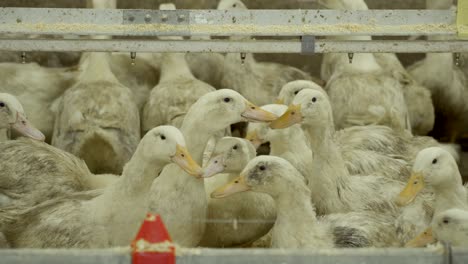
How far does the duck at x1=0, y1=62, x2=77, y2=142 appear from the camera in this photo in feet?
26.6

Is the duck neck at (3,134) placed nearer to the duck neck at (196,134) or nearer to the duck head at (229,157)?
the duck neck at (196,134)

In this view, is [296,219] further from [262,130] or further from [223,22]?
[262,130]

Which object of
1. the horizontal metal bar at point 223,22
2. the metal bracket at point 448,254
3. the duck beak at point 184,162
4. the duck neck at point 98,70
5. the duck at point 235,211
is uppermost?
the horizontal metal bar at point 223,22

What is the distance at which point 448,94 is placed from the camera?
901 cm

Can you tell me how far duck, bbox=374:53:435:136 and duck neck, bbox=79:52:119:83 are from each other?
86.3 inches

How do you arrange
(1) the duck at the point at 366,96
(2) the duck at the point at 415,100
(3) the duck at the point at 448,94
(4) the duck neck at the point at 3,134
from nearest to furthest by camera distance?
(4) the duck neck at the point at 3,134, (1) the duck at the point at 366,96, (2) the duck at the point at 415,100, (3) the duck at the point at 448,94

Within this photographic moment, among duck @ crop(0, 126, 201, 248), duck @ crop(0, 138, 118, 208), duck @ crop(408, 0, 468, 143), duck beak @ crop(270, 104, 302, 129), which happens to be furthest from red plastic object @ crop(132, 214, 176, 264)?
duck @ crop(408, 0, 468, 143)

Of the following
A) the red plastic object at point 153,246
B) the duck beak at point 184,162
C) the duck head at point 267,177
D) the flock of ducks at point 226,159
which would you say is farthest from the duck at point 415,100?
the red plastic object at point 153,246

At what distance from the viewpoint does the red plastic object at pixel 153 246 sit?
367 centimetres

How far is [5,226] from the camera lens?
234 inches

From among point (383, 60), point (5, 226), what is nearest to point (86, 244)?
point (5, 226)

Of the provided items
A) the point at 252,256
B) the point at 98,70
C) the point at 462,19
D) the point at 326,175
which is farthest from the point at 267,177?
the point at 98,70

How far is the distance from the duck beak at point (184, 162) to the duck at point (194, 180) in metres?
0.25

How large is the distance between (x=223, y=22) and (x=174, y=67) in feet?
8.48
